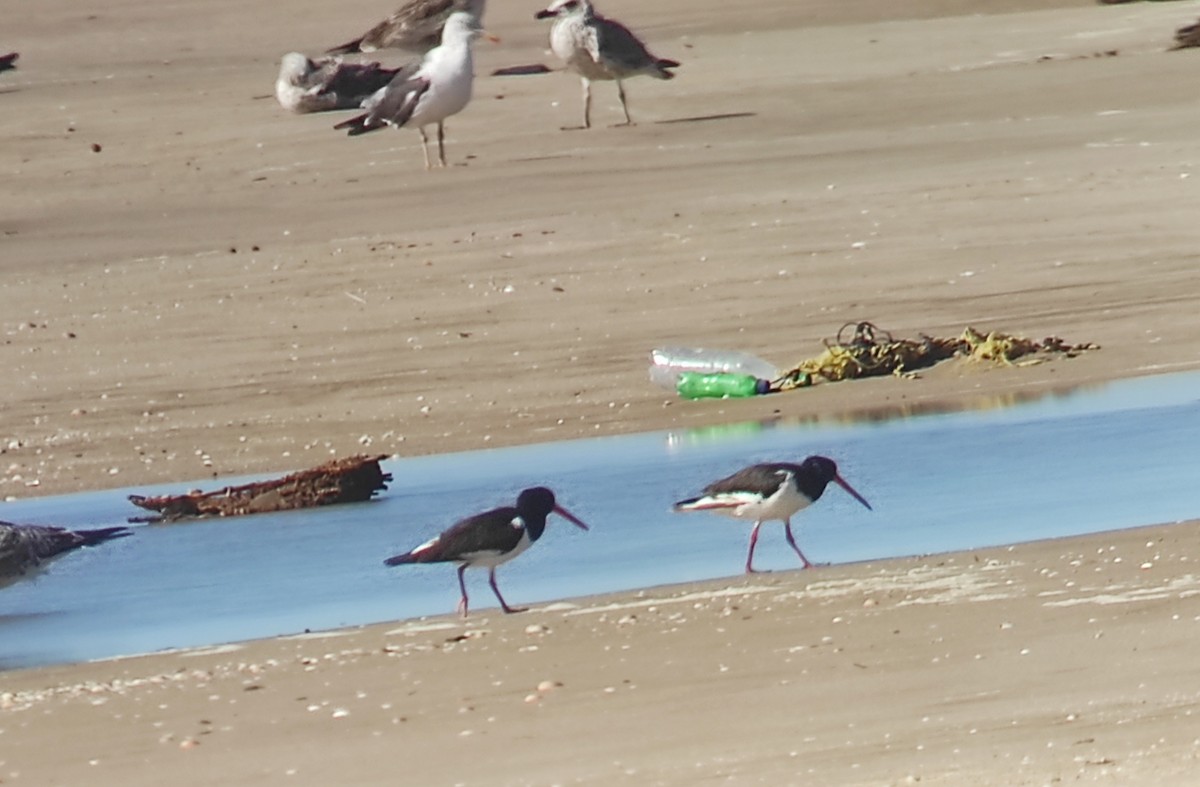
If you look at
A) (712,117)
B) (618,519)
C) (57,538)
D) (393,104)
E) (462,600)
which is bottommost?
(618,519)

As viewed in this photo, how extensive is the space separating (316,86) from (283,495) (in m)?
10.1

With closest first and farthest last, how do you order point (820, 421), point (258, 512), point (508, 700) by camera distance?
point (508, 700)
point (258, 512)
point (820, 421)

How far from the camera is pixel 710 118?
62.6 feet

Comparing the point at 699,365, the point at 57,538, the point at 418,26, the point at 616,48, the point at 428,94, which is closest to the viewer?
the point at 57,538

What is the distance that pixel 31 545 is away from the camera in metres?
8.94

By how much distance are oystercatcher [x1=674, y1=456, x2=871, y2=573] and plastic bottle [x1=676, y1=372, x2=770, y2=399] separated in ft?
9.80

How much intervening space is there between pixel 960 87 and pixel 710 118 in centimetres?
211

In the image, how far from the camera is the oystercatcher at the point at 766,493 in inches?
341

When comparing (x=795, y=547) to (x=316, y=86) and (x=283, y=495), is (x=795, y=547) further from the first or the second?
(x=316, y=86)

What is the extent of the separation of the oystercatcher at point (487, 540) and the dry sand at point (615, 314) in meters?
0.51

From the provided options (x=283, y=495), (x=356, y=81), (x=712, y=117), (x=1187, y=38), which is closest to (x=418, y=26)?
(x=356, y=81)

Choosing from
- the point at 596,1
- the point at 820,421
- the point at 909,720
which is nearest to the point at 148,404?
the point at 820,421

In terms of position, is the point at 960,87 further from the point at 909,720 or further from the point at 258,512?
the point at 909,720

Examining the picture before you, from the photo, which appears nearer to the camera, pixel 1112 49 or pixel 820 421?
pixel 820 421
